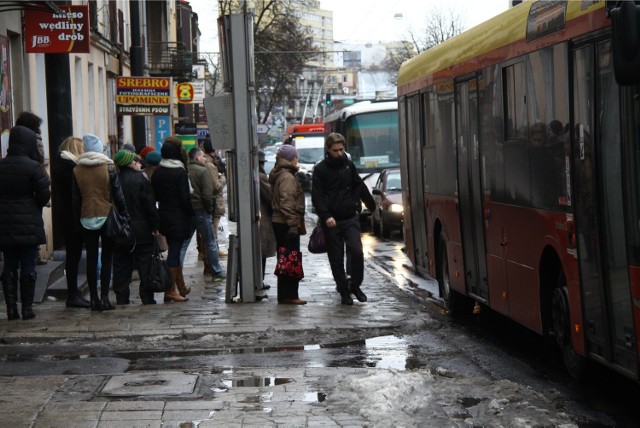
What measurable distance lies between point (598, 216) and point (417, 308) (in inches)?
230

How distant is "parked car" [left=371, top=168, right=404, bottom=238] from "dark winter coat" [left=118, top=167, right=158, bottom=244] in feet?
40.6

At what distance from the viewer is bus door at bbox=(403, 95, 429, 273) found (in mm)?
14039

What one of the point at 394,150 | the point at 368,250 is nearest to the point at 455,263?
the point at 368,250

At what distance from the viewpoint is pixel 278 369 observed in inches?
363

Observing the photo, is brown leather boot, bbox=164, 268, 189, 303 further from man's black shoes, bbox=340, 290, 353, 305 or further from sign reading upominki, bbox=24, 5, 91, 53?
sign reading upominki, bbox=24, 5, 91, 53

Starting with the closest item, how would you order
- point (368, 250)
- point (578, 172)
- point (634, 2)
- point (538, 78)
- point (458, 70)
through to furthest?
point (634, 2) < point (578, 172) < point (538, 78) < point (458, 70) < point (368, 250)

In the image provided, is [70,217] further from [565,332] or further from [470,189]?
[565,332]

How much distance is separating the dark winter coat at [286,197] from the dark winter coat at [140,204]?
1.33 m

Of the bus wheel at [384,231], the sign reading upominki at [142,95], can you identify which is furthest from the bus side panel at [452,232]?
the sign reading upominki at [142,95]

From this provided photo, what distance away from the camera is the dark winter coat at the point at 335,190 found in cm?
1307

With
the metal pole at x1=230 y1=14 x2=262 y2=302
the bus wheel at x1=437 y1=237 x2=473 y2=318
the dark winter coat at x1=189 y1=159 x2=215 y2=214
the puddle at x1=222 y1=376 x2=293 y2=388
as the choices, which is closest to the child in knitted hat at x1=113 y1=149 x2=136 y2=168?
the metal pole at x1=230 y1=14 x2=262 y2=302

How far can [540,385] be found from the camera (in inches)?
338

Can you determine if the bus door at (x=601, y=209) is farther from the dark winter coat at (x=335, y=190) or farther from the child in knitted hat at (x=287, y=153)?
the child in knitted hat at (x=287, y=153)

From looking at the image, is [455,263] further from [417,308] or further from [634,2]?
[634,2]
